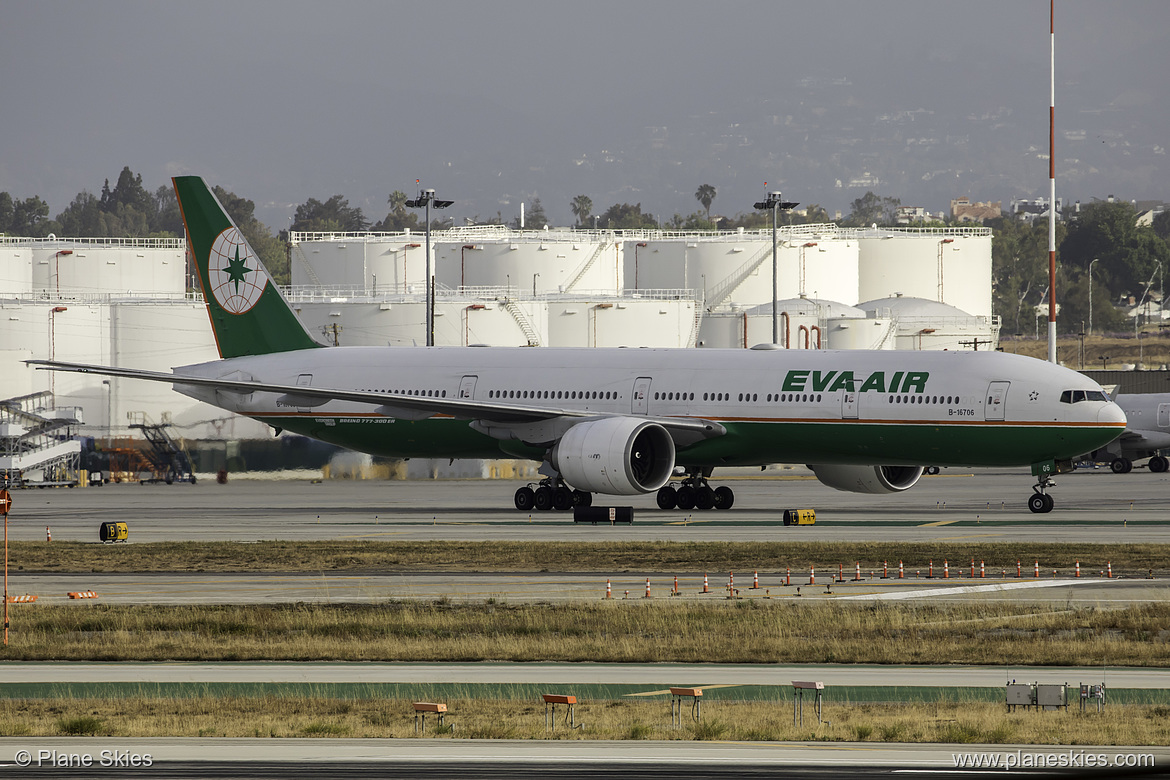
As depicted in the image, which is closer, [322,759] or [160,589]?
[322,759]

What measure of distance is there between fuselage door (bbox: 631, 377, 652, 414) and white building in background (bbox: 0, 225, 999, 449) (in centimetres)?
3283

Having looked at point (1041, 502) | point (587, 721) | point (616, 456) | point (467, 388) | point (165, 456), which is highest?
point (467, 388)

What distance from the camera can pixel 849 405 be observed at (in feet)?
141

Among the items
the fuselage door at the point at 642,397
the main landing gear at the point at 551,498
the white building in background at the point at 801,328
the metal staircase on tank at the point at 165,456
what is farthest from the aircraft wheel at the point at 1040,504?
the white building in background at the point at 801,328

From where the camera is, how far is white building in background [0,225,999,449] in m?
84.9

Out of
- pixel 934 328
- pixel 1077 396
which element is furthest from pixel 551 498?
A: pixel 934 328

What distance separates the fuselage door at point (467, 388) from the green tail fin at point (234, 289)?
703 centimetres

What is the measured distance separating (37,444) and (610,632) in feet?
190

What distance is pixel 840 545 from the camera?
119ft

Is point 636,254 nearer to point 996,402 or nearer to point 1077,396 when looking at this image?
point 996,402

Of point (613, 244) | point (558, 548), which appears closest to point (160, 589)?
point (558, 548)

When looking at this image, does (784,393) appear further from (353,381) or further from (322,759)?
(322,759)

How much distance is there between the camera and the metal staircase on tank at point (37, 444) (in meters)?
69.1

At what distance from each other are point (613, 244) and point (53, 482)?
178 feet
